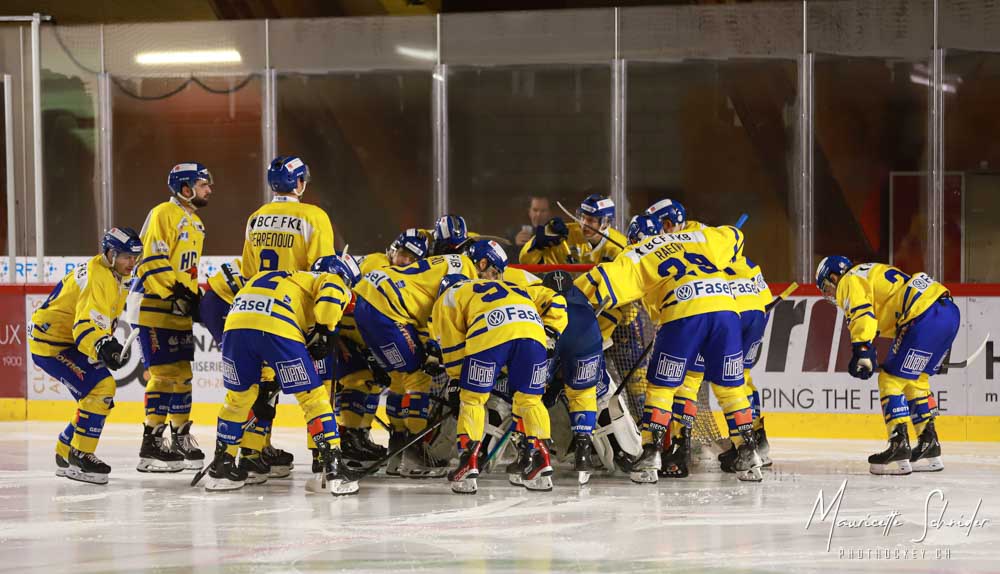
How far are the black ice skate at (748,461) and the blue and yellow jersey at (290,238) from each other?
2208 millimetres

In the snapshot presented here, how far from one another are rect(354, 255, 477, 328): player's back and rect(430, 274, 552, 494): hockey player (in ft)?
1.01

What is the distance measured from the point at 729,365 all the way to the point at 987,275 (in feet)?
17.5

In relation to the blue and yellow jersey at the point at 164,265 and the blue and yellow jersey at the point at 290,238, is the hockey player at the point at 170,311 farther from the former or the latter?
the blue and yellow jersey at the point at 290,238

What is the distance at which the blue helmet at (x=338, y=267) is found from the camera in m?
5.97

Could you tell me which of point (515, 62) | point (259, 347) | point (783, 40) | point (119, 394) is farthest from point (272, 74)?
point (259, 347)

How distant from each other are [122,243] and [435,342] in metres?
1.59

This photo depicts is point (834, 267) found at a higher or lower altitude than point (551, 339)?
higher

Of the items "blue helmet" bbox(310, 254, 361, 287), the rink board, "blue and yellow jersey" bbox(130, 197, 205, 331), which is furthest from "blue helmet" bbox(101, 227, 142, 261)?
the rink board

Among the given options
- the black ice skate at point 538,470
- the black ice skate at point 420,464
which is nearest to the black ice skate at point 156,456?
the black ice skate at point 420,464

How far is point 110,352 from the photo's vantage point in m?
6.05

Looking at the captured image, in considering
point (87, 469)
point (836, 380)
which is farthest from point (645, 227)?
point (87, 469)

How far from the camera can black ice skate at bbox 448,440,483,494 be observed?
5867 mm

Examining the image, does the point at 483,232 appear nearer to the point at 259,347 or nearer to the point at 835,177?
the point at 835,177

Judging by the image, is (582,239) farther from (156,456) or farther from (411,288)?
(156,456)
